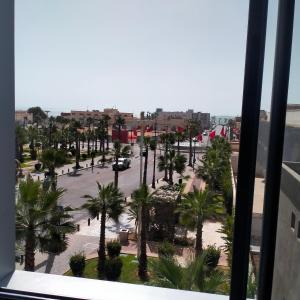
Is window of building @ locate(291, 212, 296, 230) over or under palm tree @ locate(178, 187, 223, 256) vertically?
over

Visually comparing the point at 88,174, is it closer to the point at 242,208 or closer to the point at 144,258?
the point at 144,258

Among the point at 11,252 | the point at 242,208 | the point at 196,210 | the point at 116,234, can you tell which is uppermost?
the point at 242,208

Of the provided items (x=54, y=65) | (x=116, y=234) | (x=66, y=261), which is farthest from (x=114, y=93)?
(x=66, y=261)

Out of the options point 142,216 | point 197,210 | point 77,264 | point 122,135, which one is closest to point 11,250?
point 77,264

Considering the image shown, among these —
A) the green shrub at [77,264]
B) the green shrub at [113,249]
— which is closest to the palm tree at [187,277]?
the green shrub at [77,264]

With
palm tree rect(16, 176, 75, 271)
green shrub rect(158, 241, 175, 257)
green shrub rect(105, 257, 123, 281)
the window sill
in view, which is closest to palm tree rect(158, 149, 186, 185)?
green shrub rect(105, 257, 123, 281)

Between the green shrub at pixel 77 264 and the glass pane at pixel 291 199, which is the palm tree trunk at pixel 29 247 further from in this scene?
the glass pane at pixel 291 199

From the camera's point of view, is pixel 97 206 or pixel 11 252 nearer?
pixel 11 252

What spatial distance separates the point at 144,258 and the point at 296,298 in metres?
8.82

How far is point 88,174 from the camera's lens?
2291cm

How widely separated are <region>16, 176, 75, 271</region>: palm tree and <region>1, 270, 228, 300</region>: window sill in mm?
4312

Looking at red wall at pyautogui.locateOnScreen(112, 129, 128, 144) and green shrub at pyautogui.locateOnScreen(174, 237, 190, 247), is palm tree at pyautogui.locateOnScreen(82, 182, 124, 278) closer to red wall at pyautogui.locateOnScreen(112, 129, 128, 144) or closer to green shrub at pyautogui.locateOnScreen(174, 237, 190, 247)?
green shrub at pyautogui.locateOnScreen(174, 237, 190, 247)

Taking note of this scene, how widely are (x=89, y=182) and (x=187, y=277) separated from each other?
17.8 metres

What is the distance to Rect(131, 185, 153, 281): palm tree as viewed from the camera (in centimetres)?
920
